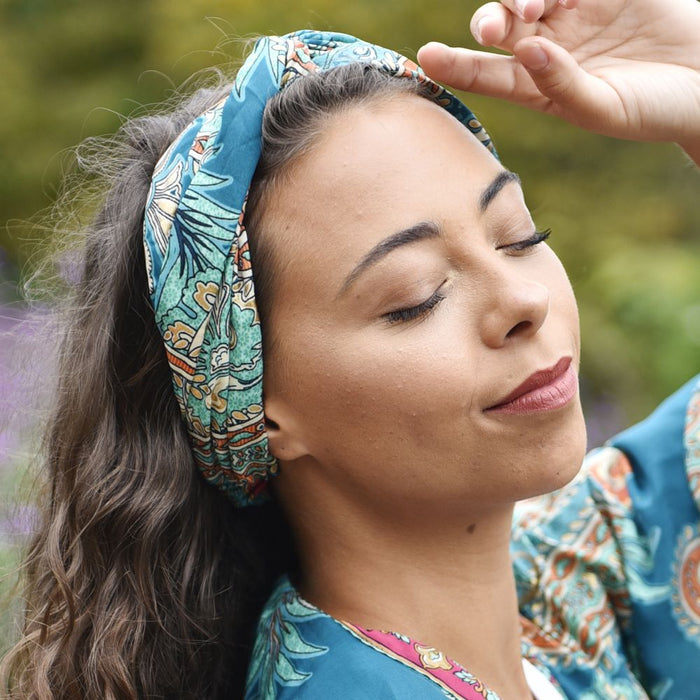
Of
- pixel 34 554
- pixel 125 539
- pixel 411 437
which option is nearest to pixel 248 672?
pixel 125 539

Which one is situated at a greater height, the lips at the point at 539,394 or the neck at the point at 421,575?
the lips at the point at 539,394

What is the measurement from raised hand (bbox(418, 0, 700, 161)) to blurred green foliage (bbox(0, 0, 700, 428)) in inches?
117

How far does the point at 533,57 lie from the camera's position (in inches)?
76.2

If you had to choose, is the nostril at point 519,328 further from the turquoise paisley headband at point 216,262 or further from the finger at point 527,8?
the finger at point 527,8

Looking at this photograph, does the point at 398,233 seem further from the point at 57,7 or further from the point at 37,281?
the point at 57,7

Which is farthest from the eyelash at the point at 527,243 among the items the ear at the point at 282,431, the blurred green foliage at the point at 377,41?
the blurred green foliage at the point at 377,41

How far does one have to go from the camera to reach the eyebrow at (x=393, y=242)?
1.83 m

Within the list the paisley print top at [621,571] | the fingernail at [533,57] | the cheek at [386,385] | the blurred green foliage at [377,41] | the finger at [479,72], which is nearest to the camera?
the cheek at [386,385]

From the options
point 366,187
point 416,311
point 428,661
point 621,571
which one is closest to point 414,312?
point 416,311

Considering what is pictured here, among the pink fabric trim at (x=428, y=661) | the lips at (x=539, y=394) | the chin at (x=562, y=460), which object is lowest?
the pink fabric trim at (x=428, y=661)

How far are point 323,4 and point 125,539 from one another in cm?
441

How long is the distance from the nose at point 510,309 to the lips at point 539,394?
81 millimetres

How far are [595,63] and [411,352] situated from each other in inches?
33.2

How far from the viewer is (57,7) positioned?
6.50 metres
